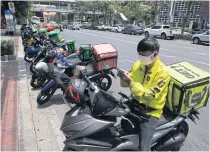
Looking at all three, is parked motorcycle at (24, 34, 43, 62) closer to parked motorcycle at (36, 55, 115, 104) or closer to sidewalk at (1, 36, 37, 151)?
sidewalk at (1, 36, 37, 151)

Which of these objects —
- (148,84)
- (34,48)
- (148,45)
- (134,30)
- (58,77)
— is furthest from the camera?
(134,30)

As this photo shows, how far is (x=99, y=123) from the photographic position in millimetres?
2107

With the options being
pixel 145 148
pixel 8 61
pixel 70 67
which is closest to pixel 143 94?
pixel 145 148

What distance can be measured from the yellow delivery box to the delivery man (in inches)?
6.1

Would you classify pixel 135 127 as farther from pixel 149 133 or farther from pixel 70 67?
pixel 70 67

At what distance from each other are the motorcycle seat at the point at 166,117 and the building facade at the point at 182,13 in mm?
31693

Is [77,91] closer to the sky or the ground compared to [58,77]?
closer to the sky

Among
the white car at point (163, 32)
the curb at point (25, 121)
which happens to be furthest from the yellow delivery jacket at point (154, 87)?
the white car at point (163, 32)

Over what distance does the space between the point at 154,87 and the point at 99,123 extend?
693mm

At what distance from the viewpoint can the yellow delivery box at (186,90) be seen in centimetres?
230

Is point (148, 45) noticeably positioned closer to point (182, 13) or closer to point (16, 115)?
point (16, 115)

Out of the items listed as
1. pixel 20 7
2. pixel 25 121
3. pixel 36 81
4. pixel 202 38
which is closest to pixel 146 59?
pixel 25 121

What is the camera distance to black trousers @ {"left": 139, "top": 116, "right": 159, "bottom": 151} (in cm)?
234

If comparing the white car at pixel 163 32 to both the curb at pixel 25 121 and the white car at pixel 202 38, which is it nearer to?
the white car at pixel 202 38
